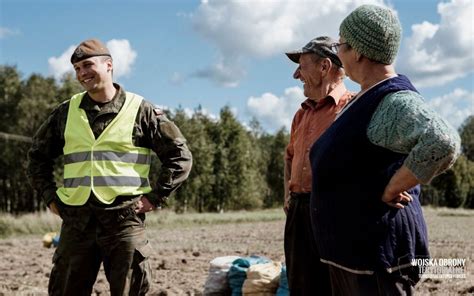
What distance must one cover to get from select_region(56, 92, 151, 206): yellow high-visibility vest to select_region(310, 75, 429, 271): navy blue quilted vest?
1601mm

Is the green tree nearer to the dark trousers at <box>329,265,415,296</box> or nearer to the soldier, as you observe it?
the soldier

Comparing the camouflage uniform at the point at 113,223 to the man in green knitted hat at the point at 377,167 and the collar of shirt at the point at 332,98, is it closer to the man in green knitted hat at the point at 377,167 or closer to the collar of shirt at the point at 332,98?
the collar of shirt at the point at 332,98

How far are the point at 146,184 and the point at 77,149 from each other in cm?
48

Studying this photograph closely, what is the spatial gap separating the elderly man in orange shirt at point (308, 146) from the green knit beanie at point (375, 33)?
1.24m

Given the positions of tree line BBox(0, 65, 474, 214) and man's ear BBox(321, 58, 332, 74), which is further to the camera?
tree line BBox(0, 65, 474, 214)

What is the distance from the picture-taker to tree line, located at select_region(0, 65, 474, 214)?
111 feet

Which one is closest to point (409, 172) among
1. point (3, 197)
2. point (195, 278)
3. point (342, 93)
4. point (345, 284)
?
point (345, 284)

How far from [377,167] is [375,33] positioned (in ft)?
1.79

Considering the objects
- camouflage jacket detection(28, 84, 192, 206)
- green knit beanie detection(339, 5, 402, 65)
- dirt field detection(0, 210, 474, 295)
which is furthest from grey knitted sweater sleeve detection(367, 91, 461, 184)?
Result: dirt field detection(0, 210, 474, 295)

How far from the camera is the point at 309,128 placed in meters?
3.75

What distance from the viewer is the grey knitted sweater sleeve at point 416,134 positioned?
2.13 meters

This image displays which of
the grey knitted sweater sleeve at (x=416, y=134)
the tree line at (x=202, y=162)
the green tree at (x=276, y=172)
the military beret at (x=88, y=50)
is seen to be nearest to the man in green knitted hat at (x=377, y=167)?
the grey knitted sweater sleeve at (x=416, y=134)

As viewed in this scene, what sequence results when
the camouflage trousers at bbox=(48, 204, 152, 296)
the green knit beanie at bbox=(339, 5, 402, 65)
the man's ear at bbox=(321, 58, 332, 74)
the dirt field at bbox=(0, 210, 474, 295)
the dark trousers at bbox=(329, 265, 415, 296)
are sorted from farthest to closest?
the dirt field at bbox=(0, 210, 474, 295) → the man's ear at bbox=(321, 58, 332, 74) → the camouflage trousers at bbox=(48, 204, 152, 296) → the green knit beanie at bbox=(339, 5, 402, 65) → the dark trousers at bbox=(329, 265, 415, 296)

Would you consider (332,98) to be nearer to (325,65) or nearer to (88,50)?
(325,65)
